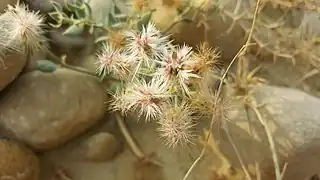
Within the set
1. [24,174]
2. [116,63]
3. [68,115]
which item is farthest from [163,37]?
[24,174]

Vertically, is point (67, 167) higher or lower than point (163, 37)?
lower

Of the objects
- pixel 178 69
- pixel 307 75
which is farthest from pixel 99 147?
pixel 307 75

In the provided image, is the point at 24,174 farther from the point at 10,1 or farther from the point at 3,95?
the point at 10,1

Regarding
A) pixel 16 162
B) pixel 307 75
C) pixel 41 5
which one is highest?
pixel 41 5

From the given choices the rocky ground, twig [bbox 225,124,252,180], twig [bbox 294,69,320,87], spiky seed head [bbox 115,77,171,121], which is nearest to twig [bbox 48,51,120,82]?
the rocky ground

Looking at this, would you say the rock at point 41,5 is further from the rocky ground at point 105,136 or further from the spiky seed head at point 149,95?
the spiky seed head at point 149,95

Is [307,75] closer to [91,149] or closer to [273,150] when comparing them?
[273,150]
